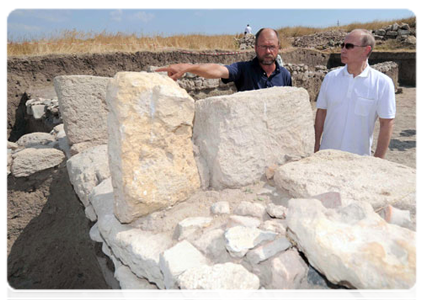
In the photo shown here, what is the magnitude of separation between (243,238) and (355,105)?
1652 millimetres

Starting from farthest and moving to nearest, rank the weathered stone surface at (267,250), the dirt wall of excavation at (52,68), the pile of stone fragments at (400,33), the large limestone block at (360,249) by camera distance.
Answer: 1. the pile of stone fragments at (400,33)
2. the dirt wall of excavation at (52,68)
3. the weathered stone surface at (267,250)
4. the large limestone block at (360,249)

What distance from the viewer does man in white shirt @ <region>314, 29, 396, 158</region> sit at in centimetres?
236

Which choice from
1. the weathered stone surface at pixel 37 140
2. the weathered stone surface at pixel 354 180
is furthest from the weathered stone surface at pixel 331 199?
the weathered stone surface at pixel 37 140

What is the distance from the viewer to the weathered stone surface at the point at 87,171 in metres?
2.47

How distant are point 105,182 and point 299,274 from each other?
1594 millimetres

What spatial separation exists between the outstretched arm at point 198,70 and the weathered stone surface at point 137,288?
1.27 metres

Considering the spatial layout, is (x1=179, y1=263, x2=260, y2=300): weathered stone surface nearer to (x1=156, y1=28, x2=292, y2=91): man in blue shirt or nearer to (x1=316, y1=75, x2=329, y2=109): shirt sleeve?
(x1=156, y1=28, x2=292, y2=91): man in blue shirt

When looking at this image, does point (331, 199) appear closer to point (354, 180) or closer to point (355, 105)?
point (354, 180)

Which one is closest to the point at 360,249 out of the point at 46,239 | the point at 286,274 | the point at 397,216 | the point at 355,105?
the point at 286,274

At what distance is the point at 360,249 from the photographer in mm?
1113

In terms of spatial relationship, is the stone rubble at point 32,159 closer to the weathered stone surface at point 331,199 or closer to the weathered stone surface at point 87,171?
the weathered stone surface at point 87,171

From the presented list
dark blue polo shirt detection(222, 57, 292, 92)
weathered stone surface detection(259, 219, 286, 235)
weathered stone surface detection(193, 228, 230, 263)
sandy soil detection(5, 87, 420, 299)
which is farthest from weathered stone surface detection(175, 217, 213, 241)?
sandy soil detection(5, 87, 420, 299)

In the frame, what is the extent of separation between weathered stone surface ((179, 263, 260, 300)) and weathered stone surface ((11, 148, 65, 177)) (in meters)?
2.74

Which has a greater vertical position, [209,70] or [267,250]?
[209,70]
